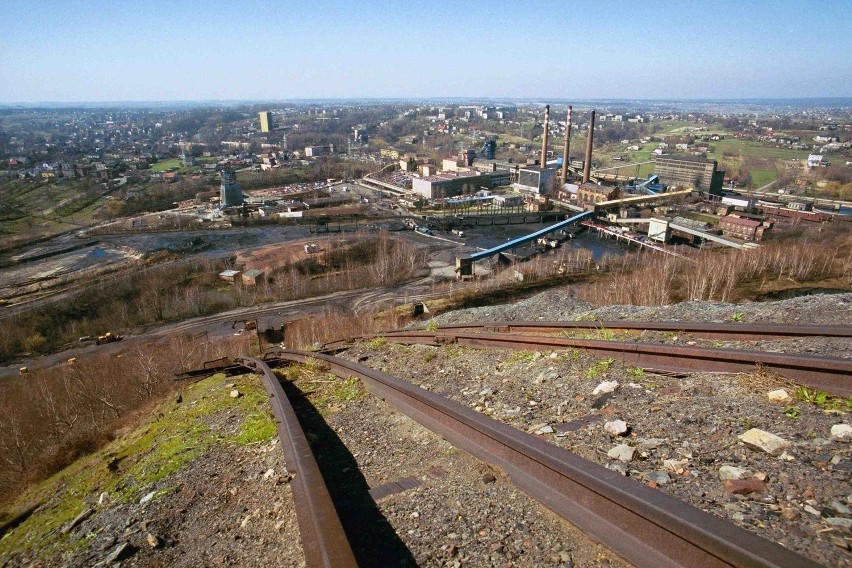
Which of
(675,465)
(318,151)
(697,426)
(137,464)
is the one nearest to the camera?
Answer: (675,465)

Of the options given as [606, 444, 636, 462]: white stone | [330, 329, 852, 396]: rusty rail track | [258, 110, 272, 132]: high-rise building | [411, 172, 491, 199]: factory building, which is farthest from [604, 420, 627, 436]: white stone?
[258, 110, 272, 132]: high-rise building

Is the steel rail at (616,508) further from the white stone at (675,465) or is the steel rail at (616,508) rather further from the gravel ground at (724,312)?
the gravel ground at (724,312)

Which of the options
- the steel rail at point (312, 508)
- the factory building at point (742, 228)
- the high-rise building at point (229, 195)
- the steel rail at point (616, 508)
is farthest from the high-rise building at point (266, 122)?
the steel rail at point (616, 508)

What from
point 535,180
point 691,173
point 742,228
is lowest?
point 742,228

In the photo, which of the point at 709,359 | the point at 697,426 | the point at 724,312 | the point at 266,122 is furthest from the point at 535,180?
the point at 266,122

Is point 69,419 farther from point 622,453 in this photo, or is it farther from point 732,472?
point 732,472

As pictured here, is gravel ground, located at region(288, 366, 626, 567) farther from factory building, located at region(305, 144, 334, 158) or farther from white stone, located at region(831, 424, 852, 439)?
factory building, located at region(305, 144, 334, 158)

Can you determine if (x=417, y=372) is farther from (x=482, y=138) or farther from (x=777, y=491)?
(x=482, y=138)

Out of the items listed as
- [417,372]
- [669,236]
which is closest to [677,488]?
[417,372]
